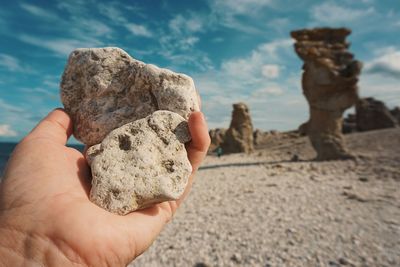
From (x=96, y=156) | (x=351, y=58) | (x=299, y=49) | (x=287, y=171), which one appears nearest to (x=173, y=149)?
(x=96, y=156)

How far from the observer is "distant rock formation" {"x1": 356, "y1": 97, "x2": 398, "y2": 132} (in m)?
27.3

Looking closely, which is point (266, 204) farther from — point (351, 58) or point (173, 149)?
point (351, 58)

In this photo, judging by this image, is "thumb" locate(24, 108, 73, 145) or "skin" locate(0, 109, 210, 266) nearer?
"skin" locate(0, 109, 210, 266)

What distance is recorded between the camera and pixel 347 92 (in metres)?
17.1

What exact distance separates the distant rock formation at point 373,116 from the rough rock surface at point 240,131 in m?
9.27

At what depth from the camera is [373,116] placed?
27969mm

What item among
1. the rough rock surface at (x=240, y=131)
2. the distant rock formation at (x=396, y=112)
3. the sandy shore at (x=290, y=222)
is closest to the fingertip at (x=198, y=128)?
the sandy shore at (x=290, y=222)

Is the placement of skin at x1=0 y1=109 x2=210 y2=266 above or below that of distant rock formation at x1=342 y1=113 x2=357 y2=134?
below

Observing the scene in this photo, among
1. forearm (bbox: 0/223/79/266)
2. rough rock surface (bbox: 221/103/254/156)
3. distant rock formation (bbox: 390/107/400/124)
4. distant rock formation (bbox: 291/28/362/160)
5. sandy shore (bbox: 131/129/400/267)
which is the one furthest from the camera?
distant rock formation (bbox: 390/107/400/124)

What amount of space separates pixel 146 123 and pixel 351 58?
17337mm

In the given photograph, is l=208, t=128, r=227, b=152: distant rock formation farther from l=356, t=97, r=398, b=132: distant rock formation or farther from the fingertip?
the fingertip

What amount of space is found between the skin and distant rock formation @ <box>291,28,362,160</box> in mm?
14951

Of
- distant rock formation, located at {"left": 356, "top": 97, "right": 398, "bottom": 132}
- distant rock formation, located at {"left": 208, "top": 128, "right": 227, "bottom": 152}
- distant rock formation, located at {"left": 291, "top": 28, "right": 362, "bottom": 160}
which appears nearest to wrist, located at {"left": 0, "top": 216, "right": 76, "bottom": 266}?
distant rock formation, located at {"left": 291, "top": 28, "right": 362, "bottom": 160}

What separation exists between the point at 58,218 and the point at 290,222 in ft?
21.2
